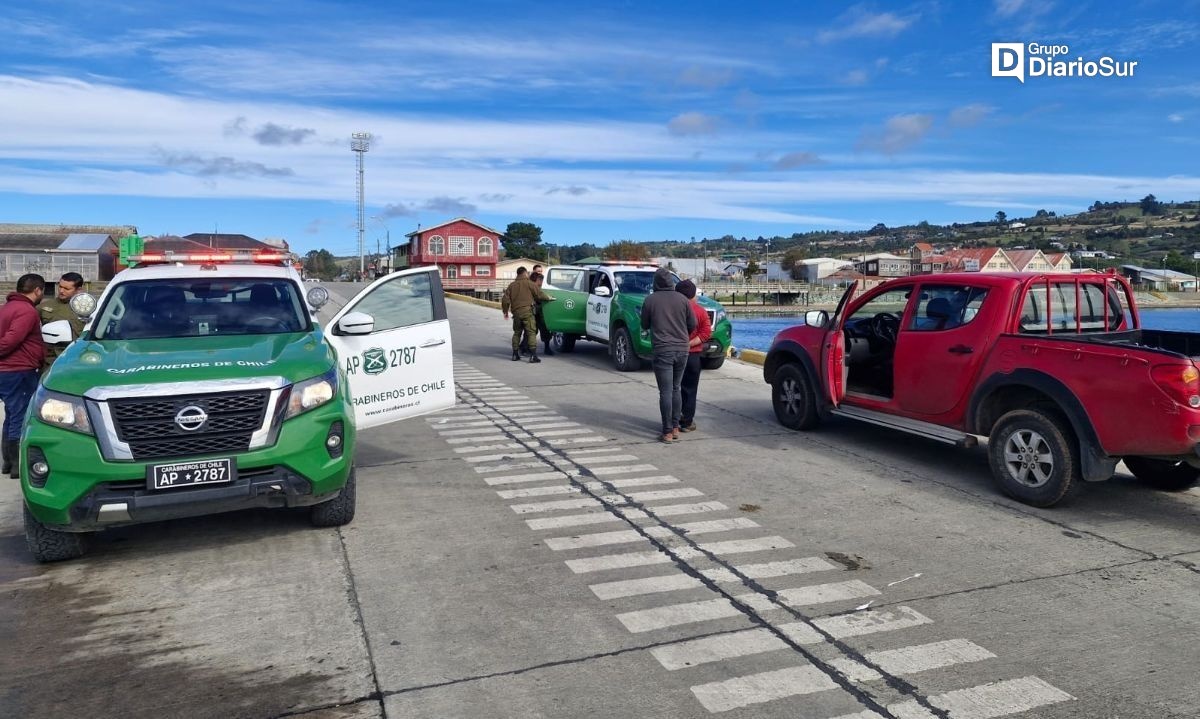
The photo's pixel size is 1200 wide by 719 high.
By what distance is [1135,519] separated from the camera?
6.44 metres

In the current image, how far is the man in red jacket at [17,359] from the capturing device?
7508mm

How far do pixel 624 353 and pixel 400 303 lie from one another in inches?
314

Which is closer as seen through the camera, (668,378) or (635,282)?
(668,378)

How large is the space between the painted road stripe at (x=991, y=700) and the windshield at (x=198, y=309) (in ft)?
16.7

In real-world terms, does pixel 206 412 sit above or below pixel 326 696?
above

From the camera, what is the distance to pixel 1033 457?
6723mm

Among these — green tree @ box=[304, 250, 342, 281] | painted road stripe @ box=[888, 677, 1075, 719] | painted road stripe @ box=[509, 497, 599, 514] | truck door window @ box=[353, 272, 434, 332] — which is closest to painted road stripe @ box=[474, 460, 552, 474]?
painted road stripe @ box=[509, 497, 599, 514]

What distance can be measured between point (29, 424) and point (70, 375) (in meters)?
0.36

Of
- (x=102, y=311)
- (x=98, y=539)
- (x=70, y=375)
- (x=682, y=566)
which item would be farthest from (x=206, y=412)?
(x=682, y=566)

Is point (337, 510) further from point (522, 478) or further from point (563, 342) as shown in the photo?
point (563, 342)

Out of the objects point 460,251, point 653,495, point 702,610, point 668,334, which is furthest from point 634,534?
point 460,251

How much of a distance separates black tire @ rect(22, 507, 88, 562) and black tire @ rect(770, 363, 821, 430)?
22.6 ft

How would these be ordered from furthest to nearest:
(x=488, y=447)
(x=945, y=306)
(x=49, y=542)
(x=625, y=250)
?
1. (x=625, y=250)
2. (x=488, y=447)
3. (x=945, y=306)
4. (x=49, y=542)

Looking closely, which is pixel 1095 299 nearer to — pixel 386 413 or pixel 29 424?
pixel 386 413
